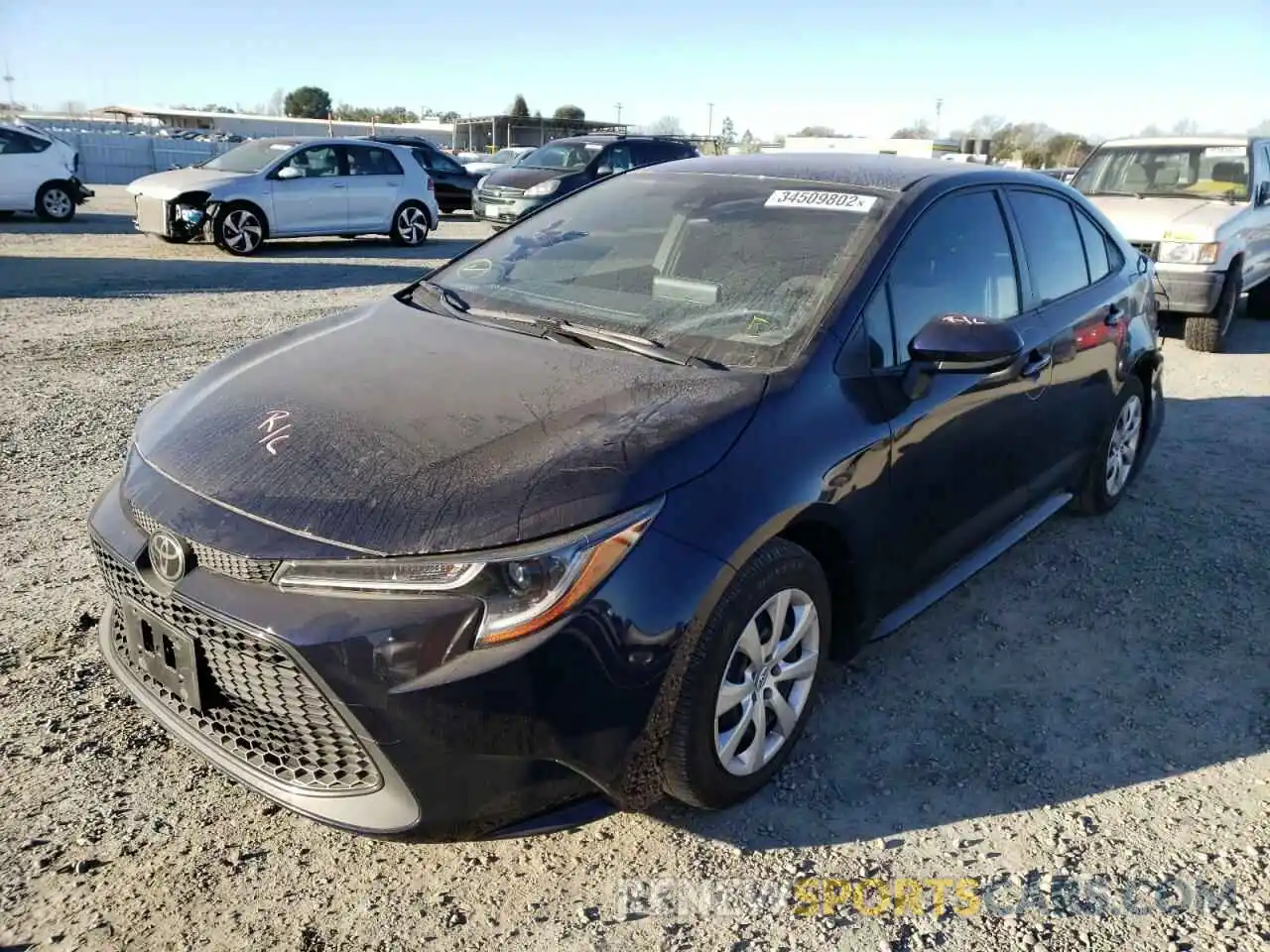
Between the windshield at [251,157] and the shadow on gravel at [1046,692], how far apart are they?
12031mm

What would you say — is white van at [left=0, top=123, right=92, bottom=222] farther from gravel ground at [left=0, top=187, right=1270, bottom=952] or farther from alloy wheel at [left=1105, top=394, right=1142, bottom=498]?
alloy wheel at [left=1105, top=394, right=1142, bottom=498]

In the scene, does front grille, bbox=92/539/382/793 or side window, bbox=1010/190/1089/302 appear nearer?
front grille, bbox=92/539/382/793

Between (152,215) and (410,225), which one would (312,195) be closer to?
(410,225)

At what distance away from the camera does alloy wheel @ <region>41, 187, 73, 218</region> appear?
16.2 meters

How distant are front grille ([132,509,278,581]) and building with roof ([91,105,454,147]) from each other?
45213mm

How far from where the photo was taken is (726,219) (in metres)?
3.38

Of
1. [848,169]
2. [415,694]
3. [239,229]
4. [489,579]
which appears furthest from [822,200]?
[239,229]

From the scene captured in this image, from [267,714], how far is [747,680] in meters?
1.15

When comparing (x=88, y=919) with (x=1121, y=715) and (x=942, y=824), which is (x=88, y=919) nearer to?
(x=942, y=824)

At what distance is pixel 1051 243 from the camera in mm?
3984

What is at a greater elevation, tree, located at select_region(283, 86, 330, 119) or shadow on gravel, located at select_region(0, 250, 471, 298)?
tree, located at select_region(283, 86, 330, 119)

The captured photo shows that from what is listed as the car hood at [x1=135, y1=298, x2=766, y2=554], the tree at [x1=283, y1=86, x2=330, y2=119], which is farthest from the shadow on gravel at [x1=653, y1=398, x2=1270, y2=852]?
the tree at [x1=283, y1=86, x2=330, y2=119]

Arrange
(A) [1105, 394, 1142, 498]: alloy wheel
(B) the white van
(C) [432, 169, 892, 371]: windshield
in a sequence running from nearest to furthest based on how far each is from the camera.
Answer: (C) [432, 169, 892, 371]: windshield < (A) [1105, 394, 1142, 498]: alloy wheel < (B) the white van

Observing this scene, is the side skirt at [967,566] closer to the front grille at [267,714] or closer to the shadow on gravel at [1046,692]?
the shadow on gravel at [1046,692]
